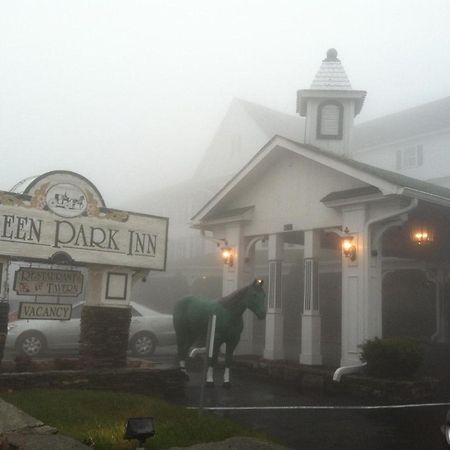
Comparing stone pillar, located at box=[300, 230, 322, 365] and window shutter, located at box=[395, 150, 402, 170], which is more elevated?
window shutter, located at box=[395, 150, 402, 170]

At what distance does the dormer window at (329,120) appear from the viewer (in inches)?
683

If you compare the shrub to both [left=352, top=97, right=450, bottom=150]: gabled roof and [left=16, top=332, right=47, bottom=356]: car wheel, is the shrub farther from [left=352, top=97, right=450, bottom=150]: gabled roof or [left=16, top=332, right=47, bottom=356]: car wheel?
[left=352, top=97, right=450, bottom=150]: gabled roof

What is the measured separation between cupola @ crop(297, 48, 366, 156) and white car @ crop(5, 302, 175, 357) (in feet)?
24.1

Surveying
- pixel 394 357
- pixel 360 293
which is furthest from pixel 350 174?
pixel 394 357

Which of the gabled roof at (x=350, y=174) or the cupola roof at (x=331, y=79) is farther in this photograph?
the cupola roof at (x=331, y=79)

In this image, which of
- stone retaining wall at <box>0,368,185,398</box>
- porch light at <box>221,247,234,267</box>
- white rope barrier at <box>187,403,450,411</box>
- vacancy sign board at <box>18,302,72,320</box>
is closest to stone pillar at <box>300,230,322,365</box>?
porch light at <box>221,247,234,267</box>

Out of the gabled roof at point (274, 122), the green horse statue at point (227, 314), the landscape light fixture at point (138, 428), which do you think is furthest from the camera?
the gabled roof at point (274, 122)

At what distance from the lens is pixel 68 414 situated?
291 inches

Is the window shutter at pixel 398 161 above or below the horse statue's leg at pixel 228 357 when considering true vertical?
above

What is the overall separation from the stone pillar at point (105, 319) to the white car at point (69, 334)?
4.97m

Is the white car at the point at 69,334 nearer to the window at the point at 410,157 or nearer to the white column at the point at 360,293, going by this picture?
the white column at the point at 360,293

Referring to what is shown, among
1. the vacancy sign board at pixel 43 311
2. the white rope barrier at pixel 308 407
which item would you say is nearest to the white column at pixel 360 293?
the white rope barrier at pixel 308 407

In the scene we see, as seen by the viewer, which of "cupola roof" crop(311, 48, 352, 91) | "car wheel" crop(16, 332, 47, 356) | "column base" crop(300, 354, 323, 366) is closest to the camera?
"column base" crop(300, 354, 323, 366)

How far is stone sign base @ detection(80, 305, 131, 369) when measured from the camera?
10.3m
